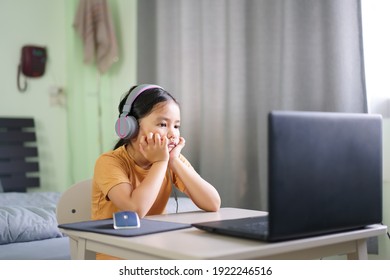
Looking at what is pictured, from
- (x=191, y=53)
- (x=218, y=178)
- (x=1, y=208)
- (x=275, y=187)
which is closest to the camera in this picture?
(x=275, y=187)

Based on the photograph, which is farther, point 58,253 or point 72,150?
point 72,150

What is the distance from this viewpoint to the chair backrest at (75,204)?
1.55 meters

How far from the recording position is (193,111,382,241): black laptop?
919 millimetres

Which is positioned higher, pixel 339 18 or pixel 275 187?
pixel 339 18

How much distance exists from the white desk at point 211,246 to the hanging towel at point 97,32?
2.69 meters

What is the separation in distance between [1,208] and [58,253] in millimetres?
452

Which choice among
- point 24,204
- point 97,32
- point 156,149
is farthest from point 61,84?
point 156,149

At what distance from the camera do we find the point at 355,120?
1.05 meters

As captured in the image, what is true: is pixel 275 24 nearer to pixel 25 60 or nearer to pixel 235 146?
pixel 235 146

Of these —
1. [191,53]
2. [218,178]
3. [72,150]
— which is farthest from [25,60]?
[218,178]

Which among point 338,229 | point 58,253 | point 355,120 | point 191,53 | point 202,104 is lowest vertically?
point 58,253

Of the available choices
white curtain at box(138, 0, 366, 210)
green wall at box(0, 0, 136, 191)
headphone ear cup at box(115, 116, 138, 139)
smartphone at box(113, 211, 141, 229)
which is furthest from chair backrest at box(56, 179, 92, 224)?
green wall at box(0, 0, 136, 191)

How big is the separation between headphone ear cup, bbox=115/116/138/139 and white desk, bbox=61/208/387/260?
1.35 ft

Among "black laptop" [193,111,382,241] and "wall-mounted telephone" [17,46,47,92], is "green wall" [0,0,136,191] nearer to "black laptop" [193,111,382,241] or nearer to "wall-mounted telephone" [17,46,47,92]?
"wall-mounted telephone" [17,46,47,92]
